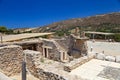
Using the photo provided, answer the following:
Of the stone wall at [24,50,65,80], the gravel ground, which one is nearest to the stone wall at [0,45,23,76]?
the stone wall at [24,50,65,80]

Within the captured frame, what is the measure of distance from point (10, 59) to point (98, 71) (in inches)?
179

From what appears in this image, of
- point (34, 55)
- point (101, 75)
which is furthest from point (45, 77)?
point (101, 75)

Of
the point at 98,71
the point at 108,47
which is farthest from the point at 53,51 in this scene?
the point at 98,71

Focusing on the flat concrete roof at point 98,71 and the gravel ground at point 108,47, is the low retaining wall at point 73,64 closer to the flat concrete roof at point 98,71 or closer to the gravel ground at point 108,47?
the flat concrete roof at point 98,71

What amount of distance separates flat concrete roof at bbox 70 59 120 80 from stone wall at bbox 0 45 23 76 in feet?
10.5

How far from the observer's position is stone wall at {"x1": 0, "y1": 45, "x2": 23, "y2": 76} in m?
7.92

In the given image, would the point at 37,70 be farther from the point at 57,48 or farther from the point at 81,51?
the point at 81,51

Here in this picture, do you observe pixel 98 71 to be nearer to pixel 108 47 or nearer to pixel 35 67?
pixel 35 67

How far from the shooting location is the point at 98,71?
7309mm

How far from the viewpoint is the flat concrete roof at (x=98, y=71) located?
663 cm

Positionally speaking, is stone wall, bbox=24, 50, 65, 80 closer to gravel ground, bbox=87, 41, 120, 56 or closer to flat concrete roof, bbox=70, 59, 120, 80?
flat concrete roof, bbox=70, 59, 120, 80

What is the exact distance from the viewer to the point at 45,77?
22.4ft

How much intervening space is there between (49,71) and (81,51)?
9813 millimetres

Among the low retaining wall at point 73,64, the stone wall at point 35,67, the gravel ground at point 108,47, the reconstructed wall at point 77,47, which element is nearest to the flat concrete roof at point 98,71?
the low retaining wall at point 73,64
